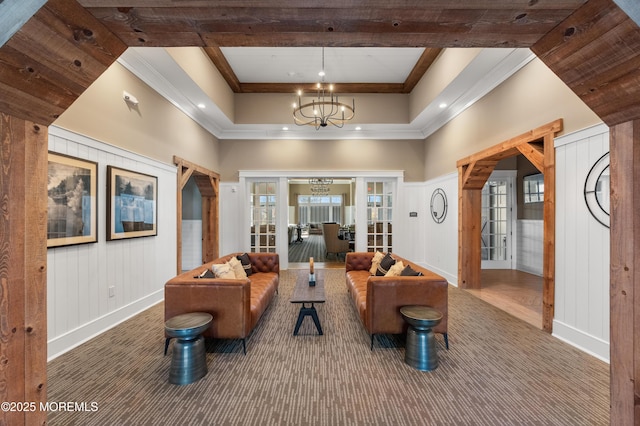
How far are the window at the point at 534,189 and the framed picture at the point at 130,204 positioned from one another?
7463 mm

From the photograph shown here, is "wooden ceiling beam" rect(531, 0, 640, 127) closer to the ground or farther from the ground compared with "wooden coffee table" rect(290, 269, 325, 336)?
farther from the ground

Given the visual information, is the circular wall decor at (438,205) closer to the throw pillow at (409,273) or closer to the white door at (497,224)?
the white door at (497,224)

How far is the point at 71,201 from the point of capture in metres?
2.64

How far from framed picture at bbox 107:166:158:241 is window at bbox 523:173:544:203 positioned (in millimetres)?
7463

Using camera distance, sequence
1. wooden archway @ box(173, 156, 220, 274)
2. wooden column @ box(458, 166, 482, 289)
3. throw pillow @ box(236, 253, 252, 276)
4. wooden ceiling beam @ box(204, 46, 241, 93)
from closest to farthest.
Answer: throw pillow @ box(236, 253, 252, 276)
wooden ceiling beam @ box(204, 46, 241, 93)
wooden column @ box(458, 166, 482, 289)
wooden archway @ box(173, 156, 220, 274)

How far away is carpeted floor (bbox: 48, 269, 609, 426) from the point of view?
1.80 meters

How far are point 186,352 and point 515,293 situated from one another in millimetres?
5034

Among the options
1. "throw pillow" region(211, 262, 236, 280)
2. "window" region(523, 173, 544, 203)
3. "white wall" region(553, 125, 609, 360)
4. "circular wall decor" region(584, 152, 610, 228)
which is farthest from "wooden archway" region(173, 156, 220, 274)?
"window" region(523, 173, 544, 203)

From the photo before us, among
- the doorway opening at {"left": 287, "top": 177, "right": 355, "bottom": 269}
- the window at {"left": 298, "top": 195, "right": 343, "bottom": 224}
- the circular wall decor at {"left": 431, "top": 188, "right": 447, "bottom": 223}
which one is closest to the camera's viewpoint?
the circular wall decor at {"left": 431, "top": 188, "right": 447, "bottom": 223}

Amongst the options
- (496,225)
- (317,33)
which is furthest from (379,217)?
(317,33)

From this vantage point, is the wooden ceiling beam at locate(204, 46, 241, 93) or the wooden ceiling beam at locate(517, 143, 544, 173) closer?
the wooden ceiling beam at locate(517, 143, 544, 173)

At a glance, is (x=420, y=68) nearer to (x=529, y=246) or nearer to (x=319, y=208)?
(x=529, y=246)

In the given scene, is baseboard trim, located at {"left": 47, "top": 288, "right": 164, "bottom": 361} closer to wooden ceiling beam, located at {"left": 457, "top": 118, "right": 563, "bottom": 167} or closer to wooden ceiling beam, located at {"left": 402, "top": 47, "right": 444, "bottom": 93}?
wooden ceiling beam, located at {"left": 457, "top": 118, "right": 563, "bottom": 167}

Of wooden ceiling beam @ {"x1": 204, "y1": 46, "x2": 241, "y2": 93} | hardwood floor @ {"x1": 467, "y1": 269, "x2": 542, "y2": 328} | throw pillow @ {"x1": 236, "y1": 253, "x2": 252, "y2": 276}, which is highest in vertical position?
wooden ceiling beam @ {"x1": 204, "y1": 46, "x2": 241, "y2": 93}
